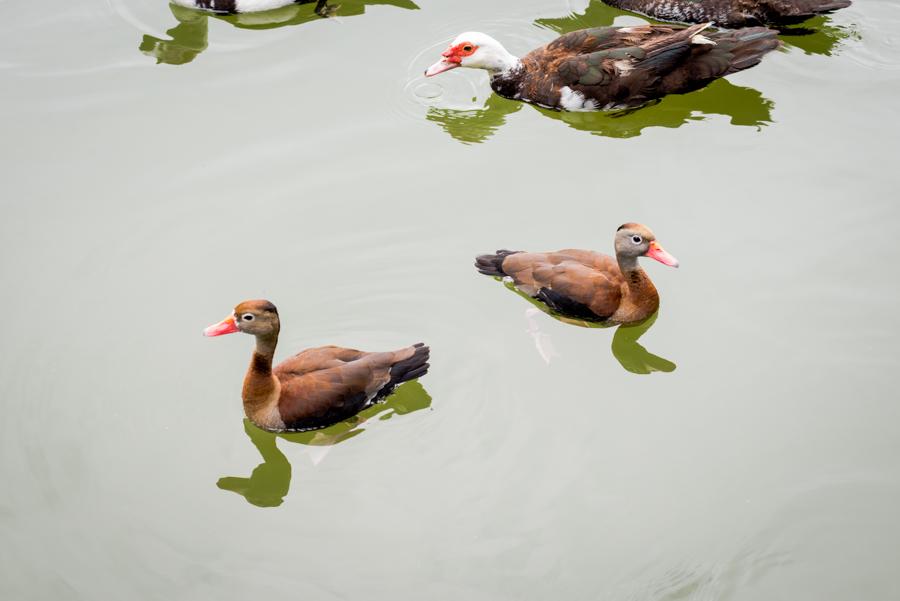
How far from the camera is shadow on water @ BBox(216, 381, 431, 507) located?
20.9ft

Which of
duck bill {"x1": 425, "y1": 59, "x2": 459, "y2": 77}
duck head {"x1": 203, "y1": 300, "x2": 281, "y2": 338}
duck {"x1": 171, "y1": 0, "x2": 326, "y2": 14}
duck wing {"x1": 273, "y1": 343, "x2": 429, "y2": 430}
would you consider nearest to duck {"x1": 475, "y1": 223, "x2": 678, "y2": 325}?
duck wing {"x1": 273, "y1": 343, "x2": 429, "y2": 430}

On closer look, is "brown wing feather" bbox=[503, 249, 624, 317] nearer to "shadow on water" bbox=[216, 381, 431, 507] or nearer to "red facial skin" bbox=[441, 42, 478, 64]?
"shadow on water" bbox=[216, 381, 431, 507]

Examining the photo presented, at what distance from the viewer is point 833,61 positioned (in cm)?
914

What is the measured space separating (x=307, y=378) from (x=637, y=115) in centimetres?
420

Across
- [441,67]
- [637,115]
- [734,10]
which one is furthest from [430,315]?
[734,10]

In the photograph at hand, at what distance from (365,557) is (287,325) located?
193 cm

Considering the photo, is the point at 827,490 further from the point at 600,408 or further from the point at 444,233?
→ the point at 444,233

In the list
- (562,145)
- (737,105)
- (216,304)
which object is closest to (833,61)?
(737,105)

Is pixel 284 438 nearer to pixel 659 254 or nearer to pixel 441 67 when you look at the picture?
pixel 659 254

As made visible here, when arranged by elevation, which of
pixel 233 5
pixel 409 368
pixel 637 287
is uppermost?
pixel 233 5

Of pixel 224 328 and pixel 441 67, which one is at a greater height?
pixel 441 67

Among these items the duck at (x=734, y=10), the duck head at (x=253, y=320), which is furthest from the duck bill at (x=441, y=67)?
the duck head at (x=253, y=320)

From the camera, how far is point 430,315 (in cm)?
722

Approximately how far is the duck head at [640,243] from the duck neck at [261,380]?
8.01 feet
